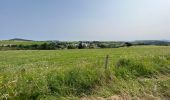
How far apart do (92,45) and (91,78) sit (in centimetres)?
7463

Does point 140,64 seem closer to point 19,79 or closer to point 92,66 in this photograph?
point 92,66

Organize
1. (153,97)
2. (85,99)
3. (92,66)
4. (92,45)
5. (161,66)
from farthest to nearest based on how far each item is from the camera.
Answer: (92,45) < (161,66) < (92,66) < (153,97) < (85,99)

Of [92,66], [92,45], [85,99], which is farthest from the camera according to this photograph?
[92,45]

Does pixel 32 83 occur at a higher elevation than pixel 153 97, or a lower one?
higher

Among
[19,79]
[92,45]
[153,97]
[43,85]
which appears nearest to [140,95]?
[153,97]

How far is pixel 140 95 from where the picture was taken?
7.77 metres

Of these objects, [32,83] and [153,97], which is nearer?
[32,83]

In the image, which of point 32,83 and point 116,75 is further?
point 116,75

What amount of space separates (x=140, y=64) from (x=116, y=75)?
187cm

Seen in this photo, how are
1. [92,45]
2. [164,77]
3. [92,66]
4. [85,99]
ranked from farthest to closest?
[92,45] < [164,77] < [92,66] < [85,99]

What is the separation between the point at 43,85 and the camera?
725 centimetres

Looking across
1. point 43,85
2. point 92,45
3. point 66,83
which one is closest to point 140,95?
point 66,83

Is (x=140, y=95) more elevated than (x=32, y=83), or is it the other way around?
(x=32, y=83)

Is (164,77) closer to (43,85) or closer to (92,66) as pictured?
(92,66)
